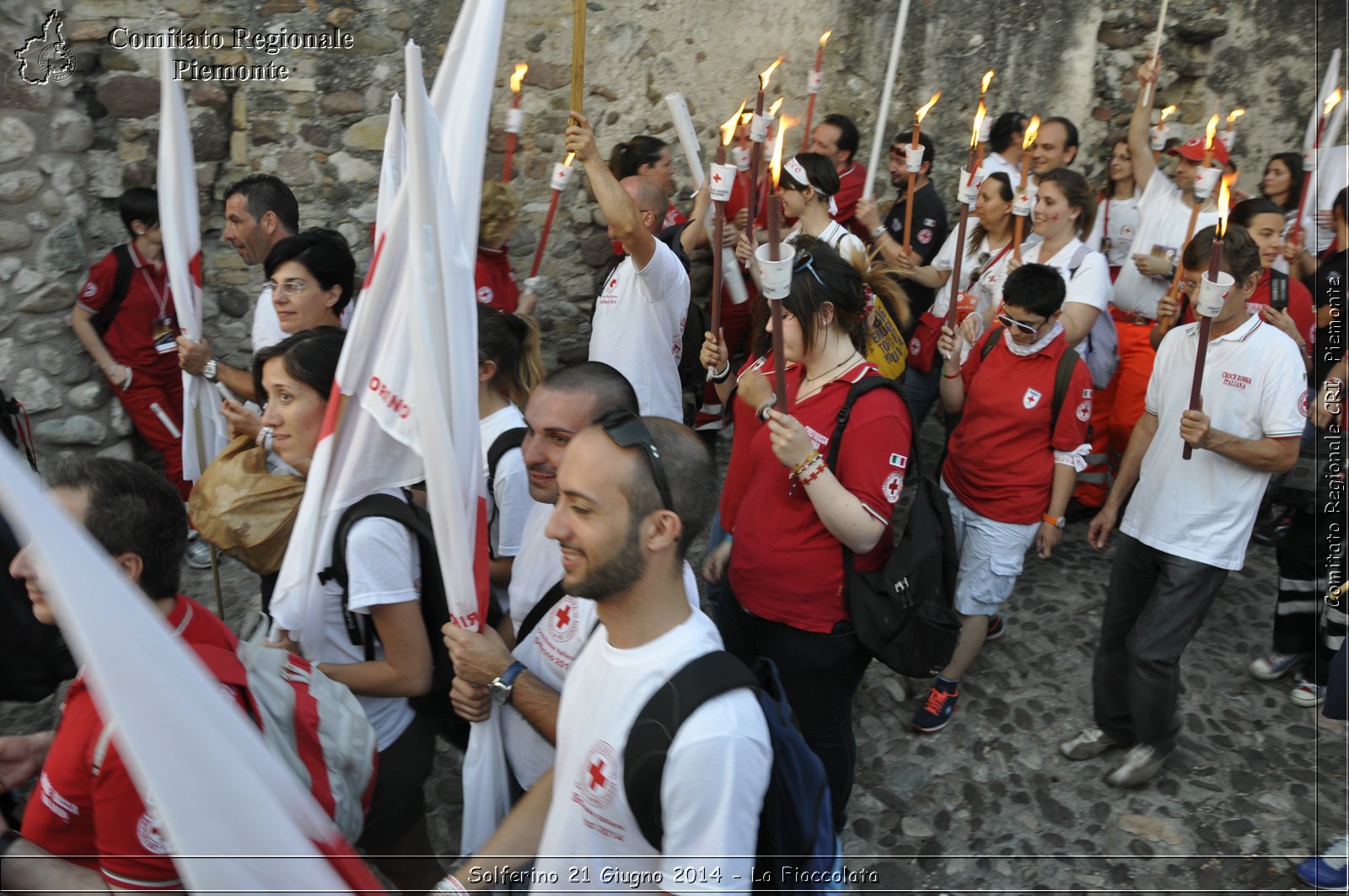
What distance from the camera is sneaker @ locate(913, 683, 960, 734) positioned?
4.15 metres

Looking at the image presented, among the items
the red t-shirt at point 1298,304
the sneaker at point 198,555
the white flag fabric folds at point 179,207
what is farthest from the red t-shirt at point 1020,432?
the sneaker at point 198,555

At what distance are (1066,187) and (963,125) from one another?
122 inches

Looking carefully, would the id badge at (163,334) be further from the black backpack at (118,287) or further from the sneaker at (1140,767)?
the sneaker at (1140,767)

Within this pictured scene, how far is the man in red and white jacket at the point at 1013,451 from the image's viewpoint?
4105mm

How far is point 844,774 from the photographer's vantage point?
10.5 feet

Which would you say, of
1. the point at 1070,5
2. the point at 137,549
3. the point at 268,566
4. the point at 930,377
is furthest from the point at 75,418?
the point at 1070,5

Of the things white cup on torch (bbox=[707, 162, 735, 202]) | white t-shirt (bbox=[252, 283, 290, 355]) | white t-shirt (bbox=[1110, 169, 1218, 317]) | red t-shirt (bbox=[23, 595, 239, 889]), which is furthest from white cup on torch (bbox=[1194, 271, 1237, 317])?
white t-shirt (bbox=[252, 283, 290, 355])

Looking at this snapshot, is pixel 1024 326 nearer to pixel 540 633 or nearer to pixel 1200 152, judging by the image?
pixel 540 633

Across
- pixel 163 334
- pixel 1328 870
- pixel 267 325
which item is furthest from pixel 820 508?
pixel 163 334

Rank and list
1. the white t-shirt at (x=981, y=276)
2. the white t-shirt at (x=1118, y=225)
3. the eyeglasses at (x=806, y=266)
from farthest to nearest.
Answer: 1. the white t-shirt at (x=1118, y=225)
2. the white t-shirt at (x=981, y=276)
3. the eyeglasses at (x=806, y=266)

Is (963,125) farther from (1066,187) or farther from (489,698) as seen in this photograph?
(489,698)

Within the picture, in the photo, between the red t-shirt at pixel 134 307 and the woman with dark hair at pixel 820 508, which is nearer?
the woman with dark hair at pixel 820 508

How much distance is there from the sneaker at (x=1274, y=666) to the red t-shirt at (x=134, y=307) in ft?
18.0

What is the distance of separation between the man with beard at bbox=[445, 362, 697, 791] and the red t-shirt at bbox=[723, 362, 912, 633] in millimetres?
565
